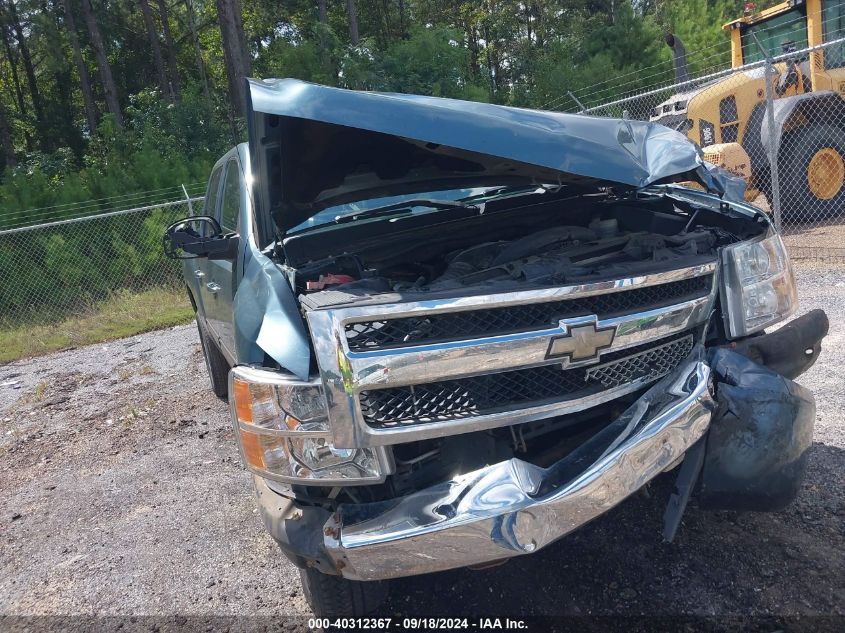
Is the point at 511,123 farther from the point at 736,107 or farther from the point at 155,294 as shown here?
the point at 155,294

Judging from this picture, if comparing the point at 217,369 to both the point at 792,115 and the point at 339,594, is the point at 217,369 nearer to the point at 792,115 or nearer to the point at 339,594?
the point at 339,594

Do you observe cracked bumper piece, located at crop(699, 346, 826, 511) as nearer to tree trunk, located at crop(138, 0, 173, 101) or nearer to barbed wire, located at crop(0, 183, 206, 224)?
barbed wire, located at crop(0, 183, 206, 224)

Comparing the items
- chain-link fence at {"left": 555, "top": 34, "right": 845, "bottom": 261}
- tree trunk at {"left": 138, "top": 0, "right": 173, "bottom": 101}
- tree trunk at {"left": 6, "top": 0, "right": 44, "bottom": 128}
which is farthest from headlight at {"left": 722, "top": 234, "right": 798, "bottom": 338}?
tree trunk at {"left": 6, "top": 0, "right": 44, "bottom": 128}

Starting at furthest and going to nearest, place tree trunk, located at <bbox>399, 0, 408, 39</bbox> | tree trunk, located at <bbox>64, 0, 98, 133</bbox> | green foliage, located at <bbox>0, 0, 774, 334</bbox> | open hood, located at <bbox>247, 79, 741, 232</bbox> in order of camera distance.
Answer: tree trunk, located at <bbox>399, 0, 408, 39</bbox>, tree trunk, located at <bbox>64, 0, 98, 133</bbox>, green foliage, located at <bbox>0, 0, 774, 334</bbox>, open hood, located at <bbox>247, 79, 741, 232</bbox>

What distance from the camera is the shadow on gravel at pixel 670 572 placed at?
97.7 inches

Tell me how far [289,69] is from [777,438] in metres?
19.5

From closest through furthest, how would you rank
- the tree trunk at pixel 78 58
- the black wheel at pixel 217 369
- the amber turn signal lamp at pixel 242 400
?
the amber turn signal lamp at pixel 242 400, the black wheel at pixel 217 369, the tree trunk at pixel 78 58

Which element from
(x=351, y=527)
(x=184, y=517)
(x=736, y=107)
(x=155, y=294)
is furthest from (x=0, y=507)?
(x=736, y=107)

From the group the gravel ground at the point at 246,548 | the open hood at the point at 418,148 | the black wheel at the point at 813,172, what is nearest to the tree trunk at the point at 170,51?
the black wheel at the point at 813,172

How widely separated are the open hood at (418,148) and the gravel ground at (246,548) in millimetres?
A: 1456

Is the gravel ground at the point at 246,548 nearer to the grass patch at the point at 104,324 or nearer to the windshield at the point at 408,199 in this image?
the windshield at the point at 408,199

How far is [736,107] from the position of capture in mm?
9367

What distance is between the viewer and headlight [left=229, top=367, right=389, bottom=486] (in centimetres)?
214

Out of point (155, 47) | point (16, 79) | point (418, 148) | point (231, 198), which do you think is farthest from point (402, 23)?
point (418, 148)
